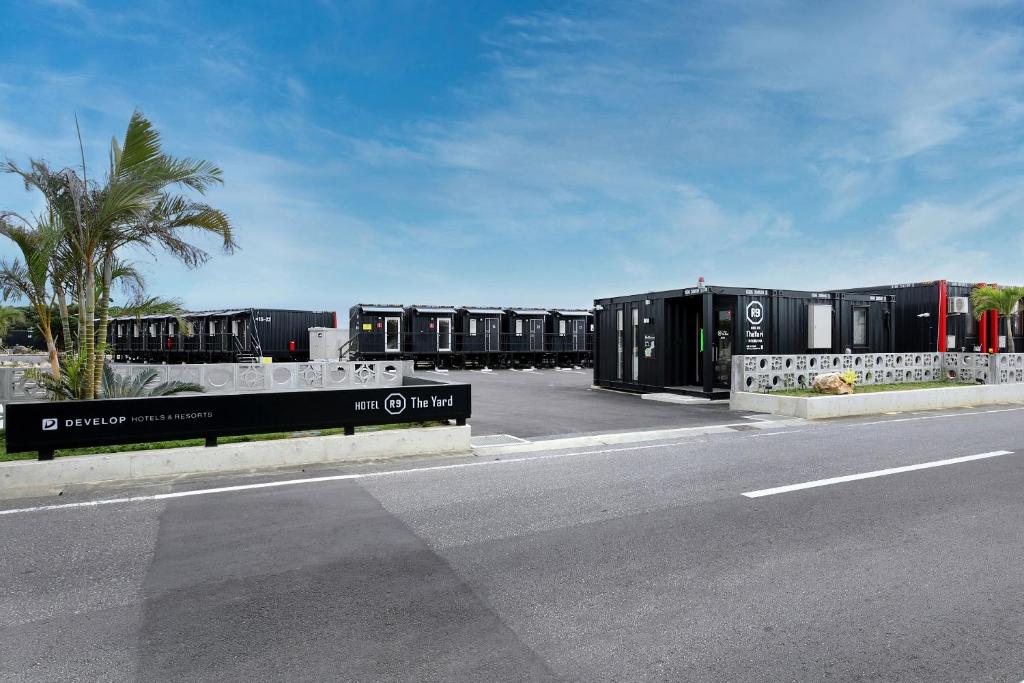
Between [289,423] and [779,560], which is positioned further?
[289,423]

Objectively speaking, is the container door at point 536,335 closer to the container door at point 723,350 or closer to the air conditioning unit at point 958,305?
the container door at point 723,350

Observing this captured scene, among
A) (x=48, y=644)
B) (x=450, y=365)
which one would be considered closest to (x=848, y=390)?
(x=48, y=644)

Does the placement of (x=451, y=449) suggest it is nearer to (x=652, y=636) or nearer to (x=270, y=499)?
(x=270, y=499)

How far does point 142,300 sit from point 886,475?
14.0m

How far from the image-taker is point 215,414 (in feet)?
26.3

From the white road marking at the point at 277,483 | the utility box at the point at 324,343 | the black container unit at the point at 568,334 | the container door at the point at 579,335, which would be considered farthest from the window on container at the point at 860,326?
the utility box at the point at 324,343

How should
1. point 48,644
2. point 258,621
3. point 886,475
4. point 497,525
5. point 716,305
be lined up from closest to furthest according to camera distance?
point 48,644, point 258,621, point 497,525, point 886,475, point 716,305

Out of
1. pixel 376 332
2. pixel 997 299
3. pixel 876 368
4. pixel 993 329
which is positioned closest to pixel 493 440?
pixel 876 368

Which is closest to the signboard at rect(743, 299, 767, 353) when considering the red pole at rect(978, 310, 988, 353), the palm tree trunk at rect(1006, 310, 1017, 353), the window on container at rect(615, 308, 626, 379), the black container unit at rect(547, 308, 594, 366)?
the window on container at rect(615, 308, 626, 379)

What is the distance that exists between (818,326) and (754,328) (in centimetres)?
263

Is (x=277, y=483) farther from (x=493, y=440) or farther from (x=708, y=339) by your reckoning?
(x=708, y=339)

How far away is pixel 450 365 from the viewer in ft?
120

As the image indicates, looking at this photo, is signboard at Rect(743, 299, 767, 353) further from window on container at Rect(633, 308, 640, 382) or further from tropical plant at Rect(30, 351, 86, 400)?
tropical plant at Rect(30, 351, 86, 400)

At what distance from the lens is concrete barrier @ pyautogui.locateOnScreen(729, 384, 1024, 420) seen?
13759mm
